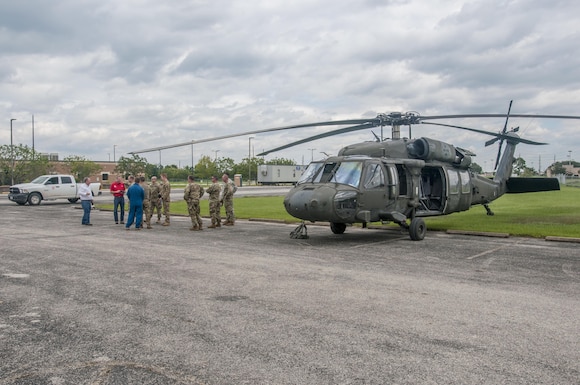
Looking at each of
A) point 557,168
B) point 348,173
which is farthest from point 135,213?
point 557,168

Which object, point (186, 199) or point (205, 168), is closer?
point (186, 199)

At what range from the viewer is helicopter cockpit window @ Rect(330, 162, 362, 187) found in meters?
11.2

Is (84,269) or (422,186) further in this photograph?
(422,186)

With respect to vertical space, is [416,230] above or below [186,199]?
Answer: below

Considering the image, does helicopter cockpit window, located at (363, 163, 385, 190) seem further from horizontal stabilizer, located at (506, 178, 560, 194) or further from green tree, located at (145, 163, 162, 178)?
green tree, located at (145, 163, 162, 178)

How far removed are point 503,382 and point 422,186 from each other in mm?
11183

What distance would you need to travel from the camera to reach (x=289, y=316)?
5156mm

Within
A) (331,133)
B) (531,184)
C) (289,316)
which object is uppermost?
(331,133)

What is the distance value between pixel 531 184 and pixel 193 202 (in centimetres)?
1166

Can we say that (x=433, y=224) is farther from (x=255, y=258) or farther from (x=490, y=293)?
(x=490, y=293)

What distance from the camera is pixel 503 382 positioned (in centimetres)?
347

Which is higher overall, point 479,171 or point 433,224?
point 479,171

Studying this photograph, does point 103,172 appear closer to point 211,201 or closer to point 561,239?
point 211,201

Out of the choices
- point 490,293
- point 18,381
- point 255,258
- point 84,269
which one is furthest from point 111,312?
point 490,293
